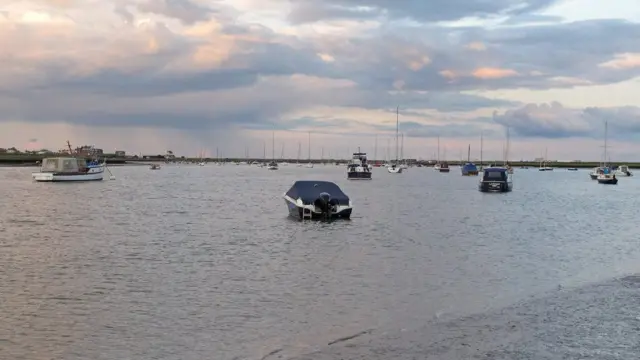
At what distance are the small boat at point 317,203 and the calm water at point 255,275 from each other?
1.73 m

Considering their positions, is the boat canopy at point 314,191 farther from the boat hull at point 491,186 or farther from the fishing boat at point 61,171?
the fishing boat at point 61,171

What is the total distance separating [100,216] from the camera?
2576 inches

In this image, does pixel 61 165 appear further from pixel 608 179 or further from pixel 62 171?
pixel 608 179

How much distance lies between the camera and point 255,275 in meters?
31.0

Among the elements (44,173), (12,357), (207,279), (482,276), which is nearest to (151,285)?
(207,279)

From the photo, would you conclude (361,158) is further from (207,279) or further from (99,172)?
(207,279)

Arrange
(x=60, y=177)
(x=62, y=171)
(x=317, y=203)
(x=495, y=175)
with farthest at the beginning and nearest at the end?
(x=62, y=171) → (x=60, y=177) → (x=495, y=175) → (x=317, y=203)

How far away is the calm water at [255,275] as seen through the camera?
1986 cm

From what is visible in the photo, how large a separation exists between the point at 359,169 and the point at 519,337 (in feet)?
504

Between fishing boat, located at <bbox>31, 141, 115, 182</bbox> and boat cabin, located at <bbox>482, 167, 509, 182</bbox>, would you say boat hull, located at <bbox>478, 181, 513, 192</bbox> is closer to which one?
boat cabin, located at <bbox>482, 167, 509, 182</bbox>

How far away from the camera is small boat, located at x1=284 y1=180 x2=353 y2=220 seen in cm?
6103

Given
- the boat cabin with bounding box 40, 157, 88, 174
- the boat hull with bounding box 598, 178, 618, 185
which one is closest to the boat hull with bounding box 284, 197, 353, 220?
the boat cabin with bounding box 40, 157, 88, 174

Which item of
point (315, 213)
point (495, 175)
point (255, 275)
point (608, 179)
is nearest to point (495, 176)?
point (495, 175)

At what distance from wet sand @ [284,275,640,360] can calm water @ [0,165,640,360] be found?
3.40ft
